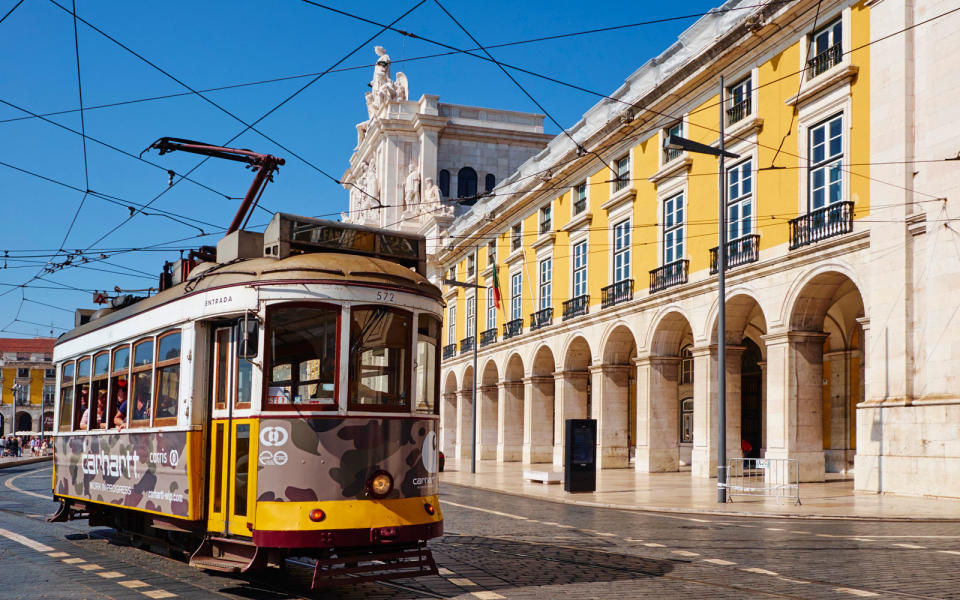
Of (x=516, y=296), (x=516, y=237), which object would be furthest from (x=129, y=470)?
(x=516, y=237)

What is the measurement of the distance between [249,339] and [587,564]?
471 cm

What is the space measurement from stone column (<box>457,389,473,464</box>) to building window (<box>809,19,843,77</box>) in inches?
1238

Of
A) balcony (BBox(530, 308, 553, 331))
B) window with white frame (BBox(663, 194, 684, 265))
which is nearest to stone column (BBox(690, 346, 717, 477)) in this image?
window with white frame (BBox(663, 194, 684, 265))

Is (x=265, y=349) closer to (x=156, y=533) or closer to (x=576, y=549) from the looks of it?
(x=156, y=533)

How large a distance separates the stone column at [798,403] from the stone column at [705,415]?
3392 millimetres

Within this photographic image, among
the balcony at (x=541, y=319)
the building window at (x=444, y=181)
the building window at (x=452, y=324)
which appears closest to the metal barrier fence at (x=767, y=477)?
the balcony at (x=541, y=319)

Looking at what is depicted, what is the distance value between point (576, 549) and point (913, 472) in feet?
39.2

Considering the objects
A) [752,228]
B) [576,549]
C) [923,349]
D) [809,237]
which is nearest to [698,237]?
[752,228]

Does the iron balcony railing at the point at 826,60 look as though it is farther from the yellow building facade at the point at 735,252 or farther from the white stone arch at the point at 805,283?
the white stone arch at the point at 805,283

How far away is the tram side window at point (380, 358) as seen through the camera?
9156mm

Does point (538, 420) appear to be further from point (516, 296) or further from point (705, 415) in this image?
point (705, 415)

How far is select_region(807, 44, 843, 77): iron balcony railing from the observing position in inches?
972

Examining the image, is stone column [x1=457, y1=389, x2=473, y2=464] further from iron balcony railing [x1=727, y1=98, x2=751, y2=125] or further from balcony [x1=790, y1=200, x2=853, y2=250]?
balcony [x1=790, y1=200, x2=853, y2=250]

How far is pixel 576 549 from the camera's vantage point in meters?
12.7
